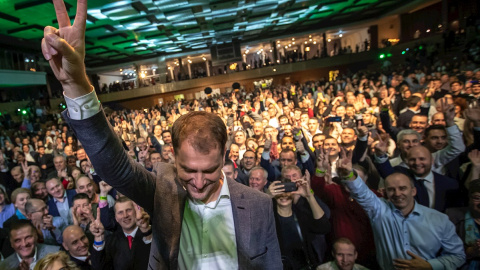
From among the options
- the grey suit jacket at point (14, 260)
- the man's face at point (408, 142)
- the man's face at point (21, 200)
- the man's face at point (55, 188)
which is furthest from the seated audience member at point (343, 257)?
the man's face at point (21, 200)

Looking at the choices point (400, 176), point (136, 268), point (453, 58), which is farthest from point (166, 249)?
point (453, 58)

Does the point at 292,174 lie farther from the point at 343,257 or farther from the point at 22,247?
the point at 22,247

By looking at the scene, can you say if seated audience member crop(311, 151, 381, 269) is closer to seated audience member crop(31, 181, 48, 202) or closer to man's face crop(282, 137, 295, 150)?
man's face crop(282, 137, 295, 150)

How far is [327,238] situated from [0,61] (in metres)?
17.5

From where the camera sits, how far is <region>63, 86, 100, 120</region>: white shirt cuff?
790mm

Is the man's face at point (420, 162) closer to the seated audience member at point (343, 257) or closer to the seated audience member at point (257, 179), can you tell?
the seated audience member at point (343, 257)

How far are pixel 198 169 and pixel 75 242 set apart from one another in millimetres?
1944

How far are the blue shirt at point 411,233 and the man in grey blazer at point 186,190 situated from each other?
134 centimetres

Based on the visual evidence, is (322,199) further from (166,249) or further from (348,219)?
(166,249)

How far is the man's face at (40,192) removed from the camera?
3.79 metres

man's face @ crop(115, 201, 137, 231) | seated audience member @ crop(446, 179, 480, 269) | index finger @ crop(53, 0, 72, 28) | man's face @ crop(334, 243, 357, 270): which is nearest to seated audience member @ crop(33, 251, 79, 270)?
man's face @ crop(115, 201, 137, 231)

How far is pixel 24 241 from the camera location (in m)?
2.32

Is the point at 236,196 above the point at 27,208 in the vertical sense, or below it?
above

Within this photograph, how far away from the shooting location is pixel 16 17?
1048 centimetres
